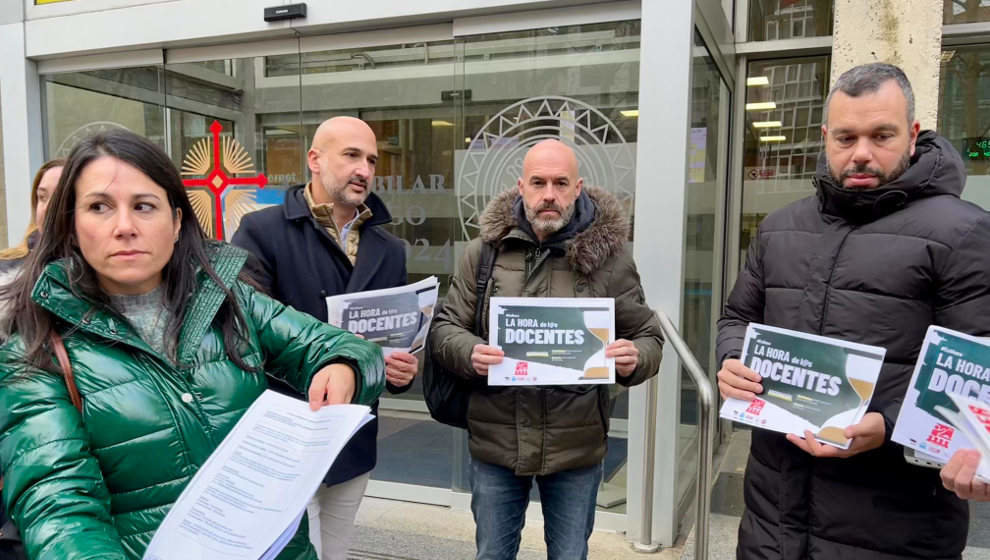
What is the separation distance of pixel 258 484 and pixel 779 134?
189 inches

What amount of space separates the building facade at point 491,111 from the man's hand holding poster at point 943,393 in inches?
76.3

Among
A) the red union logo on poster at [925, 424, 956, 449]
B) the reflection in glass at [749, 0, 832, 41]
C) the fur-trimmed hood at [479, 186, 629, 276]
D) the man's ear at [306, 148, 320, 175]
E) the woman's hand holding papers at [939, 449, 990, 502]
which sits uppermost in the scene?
the reflection in glass at [749, 0, 832, 41]

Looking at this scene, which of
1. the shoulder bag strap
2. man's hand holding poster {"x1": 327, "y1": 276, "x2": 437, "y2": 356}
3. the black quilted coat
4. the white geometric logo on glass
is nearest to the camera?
the shoulder bag strap

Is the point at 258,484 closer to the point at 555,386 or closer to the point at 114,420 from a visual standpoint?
the point at 114,420

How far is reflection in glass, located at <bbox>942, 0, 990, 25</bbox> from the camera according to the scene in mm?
4078

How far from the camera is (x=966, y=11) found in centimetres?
411

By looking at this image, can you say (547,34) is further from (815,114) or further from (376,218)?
(815,114)

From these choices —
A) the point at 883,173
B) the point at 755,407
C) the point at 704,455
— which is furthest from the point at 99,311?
the point at 704,455

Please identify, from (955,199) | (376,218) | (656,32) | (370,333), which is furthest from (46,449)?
(656,32)

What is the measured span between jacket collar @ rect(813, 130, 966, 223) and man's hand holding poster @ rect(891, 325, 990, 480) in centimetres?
40

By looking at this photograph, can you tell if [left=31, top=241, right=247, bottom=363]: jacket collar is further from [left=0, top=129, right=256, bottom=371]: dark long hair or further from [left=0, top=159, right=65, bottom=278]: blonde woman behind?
[left=0, top=159, right=65, bottom=278]: blonde woman behind

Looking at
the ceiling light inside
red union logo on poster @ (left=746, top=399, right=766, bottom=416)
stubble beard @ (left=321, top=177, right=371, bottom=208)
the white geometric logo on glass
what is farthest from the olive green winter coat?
the ceiling light inside

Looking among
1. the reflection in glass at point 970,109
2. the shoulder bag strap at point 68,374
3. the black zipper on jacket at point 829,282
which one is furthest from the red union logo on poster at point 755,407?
the reflection in glass at point 970,109

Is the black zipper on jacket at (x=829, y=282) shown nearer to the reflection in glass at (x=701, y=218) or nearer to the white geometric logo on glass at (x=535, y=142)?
the reflection in glass at (x=701, y=218)
